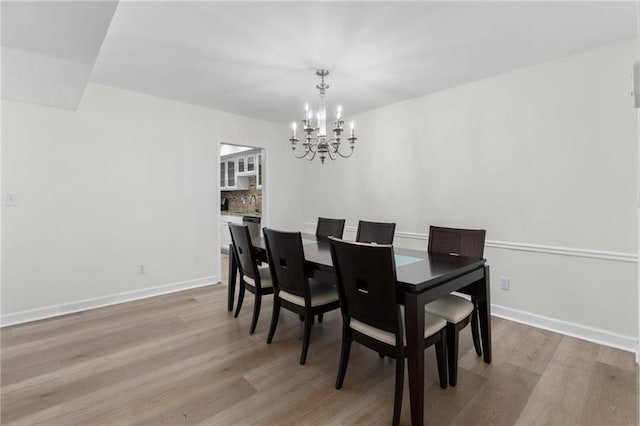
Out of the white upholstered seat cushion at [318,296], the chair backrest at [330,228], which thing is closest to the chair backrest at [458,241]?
the white upholstered seat cushion at [318,296]

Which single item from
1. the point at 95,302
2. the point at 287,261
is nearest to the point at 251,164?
the point at 95,302

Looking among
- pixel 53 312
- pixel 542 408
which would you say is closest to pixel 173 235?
pixel 53 312

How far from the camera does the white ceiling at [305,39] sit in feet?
6.34

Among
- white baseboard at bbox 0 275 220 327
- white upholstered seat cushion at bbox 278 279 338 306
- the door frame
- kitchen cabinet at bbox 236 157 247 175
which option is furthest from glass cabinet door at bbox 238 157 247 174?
white upholstered seat cushion at bbox 278 279 338 306

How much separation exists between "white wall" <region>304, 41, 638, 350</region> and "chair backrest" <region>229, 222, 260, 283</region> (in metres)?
2.03

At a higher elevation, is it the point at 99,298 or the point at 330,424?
the point at 99,298

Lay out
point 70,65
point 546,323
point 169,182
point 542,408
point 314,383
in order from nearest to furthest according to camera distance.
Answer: point 542,408
point 314,383
point 70,65
point 546,323
point 169,182

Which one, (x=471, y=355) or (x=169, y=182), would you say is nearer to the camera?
(x=471, y=355)

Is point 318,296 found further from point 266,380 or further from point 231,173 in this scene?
point 231,173

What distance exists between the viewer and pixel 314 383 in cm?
197

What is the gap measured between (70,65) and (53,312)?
239cm

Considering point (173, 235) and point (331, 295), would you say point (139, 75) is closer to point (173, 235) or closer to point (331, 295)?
point (173, 235)

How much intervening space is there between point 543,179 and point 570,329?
1.33m

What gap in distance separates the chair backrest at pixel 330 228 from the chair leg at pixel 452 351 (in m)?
1.74
